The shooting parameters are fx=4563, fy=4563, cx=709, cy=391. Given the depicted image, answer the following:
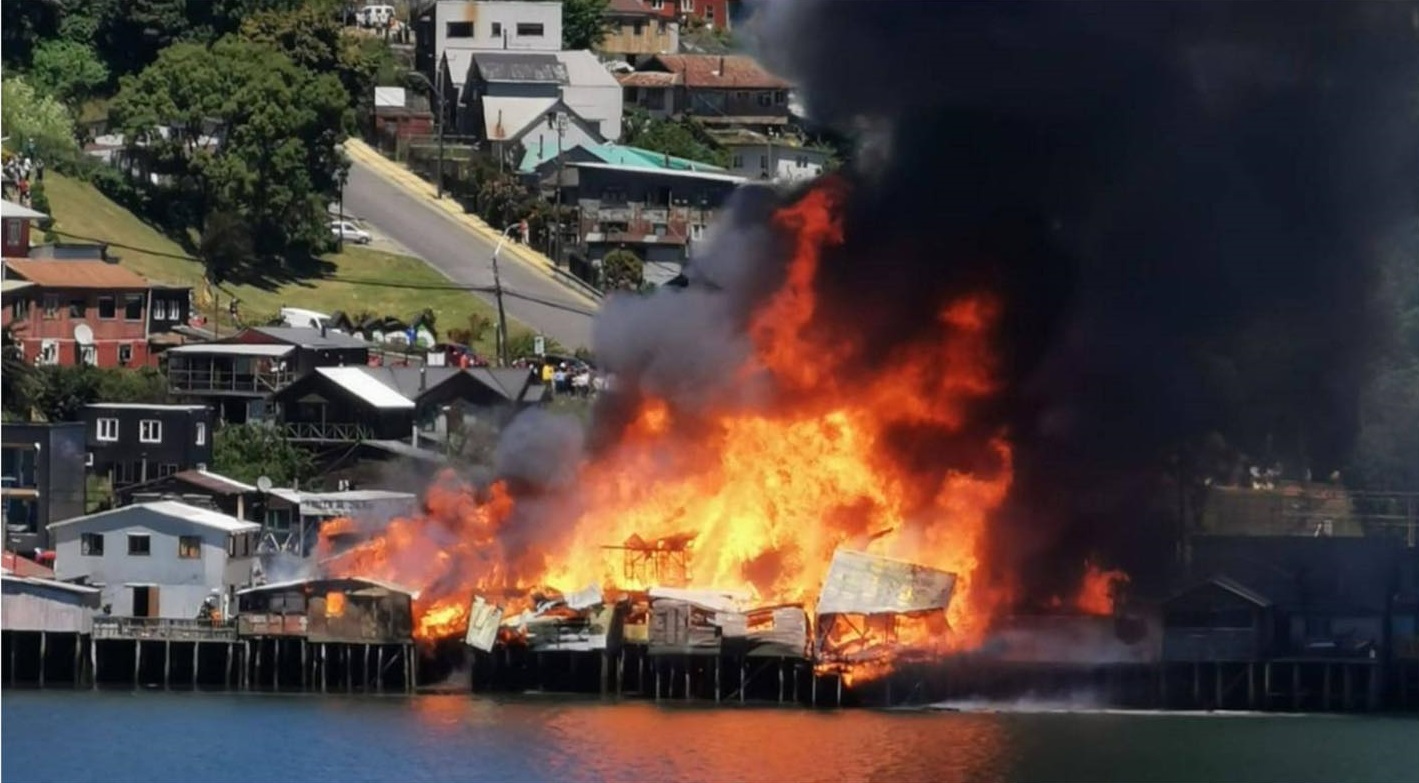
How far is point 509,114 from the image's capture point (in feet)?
575

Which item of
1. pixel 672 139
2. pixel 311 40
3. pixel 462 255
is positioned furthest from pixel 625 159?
pixel 311 40

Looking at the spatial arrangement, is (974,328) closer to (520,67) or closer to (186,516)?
(186,516)

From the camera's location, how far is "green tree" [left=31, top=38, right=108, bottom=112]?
161 m

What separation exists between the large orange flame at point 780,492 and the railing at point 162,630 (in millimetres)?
4403

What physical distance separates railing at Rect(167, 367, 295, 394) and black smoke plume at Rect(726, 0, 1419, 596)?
73.0 feet

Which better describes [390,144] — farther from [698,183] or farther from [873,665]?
[873,665]

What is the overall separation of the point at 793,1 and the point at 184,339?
28399 mm

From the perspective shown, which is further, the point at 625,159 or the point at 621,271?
the point at 625,159

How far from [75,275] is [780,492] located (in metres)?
32.8

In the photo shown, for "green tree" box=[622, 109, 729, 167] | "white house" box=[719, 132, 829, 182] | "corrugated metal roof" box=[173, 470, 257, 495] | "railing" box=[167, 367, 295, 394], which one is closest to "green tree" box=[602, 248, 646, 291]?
"white house" box=[719, 132, 829, 182]

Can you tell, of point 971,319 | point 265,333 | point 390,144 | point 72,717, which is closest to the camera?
point 72,717

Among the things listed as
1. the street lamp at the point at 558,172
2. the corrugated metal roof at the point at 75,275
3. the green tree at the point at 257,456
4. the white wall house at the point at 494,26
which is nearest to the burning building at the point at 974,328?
the green tree at the point at 257,456

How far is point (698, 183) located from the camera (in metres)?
166

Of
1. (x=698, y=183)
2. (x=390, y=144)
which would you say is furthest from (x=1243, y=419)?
(x=390, y=144)
